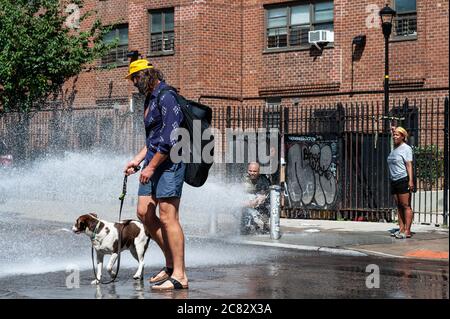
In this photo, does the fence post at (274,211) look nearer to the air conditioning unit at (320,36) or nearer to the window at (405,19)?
the window at (405,19)

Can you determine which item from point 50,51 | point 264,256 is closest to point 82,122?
point 50,51

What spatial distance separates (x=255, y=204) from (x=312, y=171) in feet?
17.3

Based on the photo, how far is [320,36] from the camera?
1037 inches

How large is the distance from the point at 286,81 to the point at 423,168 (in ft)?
23.5

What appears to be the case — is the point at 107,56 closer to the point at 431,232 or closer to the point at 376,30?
the point at 376,30

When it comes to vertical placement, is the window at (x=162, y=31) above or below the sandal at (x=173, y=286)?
above

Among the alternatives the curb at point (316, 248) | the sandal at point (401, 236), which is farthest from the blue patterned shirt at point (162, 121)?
the sandal at point (401, 236)

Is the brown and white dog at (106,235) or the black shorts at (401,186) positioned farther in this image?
the black shorts at (401,186)

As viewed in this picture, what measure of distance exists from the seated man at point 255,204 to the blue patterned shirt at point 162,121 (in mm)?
6473

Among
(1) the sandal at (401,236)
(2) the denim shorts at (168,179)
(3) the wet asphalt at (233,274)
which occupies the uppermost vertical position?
(2) the denim shorts at (168,179)

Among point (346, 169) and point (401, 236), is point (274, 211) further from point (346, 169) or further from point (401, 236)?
point (346, 169)

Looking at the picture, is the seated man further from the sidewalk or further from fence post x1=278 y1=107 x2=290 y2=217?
fence post x1=278 y1=107 x2=290 y2=217

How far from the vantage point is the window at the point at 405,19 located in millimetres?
25016

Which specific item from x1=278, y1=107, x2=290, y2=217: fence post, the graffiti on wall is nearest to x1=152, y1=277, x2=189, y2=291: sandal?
the graffiti on wall
